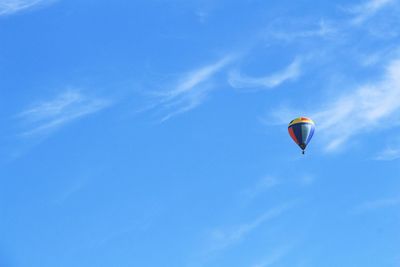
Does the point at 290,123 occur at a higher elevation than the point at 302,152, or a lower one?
higher

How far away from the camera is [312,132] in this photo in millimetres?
89938

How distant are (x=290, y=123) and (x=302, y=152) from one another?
6820mm

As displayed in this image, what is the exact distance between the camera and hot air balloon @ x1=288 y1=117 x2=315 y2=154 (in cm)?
8931

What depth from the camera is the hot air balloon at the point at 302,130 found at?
3516 inches

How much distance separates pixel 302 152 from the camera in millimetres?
86188

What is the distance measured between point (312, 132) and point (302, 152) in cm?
497

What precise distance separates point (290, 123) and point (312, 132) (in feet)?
11.5

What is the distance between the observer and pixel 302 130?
3531 inches

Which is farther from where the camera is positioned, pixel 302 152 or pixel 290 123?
pixel 290 123
